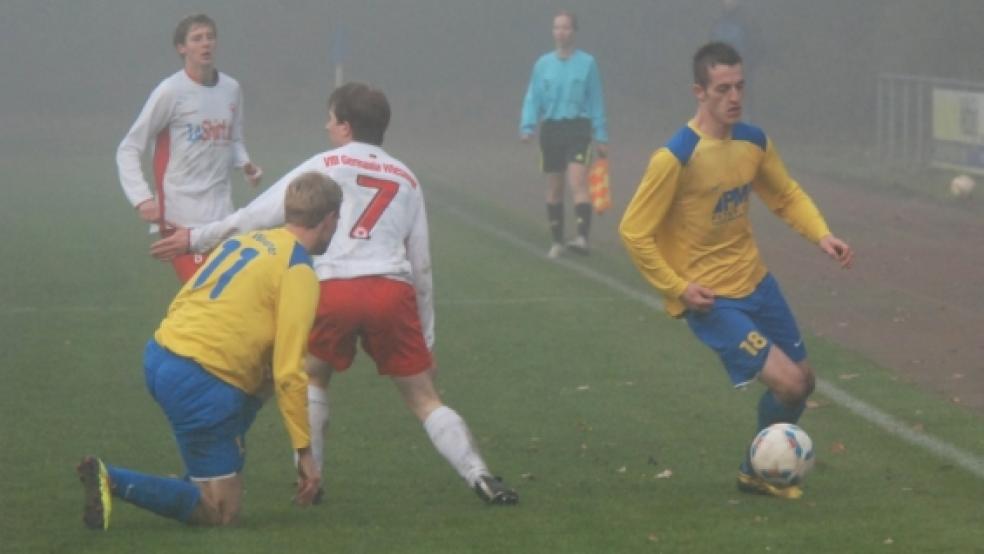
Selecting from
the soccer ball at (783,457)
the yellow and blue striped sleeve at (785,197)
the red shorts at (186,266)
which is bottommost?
the soccer ball at (783,457)

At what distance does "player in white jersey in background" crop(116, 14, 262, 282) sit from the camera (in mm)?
10156

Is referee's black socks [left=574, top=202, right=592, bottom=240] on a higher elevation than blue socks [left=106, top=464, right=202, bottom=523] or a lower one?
lower

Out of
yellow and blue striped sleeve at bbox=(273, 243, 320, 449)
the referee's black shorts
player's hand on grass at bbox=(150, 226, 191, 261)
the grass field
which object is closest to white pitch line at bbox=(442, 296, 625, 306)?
the grass field

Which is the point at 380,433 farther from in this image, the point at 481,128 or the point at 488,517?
the point at 481,128

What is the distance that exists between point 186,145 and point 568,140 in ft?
23.7

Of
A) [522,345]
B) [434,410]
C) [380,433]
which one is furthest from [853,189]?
[434,410]

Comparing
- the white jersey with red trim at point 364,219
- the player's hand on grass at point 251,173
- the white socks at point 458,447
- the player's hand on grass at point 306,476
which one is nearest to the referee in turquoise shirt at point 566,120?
the player's hand on grass at point 251,173

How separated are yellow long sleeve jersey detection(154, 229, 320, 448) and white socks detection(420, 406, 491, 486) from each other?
0.84m

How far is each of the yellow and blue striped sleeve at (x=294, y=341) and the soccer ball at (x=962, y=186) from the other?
53.3ft

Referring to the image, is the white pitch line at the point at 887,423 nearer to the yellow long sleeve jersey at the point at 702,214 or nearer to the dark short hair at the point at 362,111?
the yellow long sleeve jersey at the point at 702,214

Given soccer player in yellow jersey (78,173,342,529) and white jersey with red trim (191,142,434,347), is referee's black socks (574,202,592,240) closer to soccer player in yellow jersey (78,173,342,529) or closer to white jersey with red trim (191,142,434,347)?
white jersey with red trim (191,142,434,347)

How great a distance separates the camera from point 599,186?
59.6 feet

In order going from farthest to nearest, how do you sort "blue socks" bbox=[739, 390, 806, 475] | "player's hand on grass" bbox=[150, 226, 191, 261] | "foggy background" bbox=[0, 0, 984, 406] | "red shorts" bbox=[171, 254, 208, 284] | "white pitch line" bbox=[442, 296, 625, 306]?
"foggy background" bbox=[0, 0, 984, 406] → "white pitch line" bbox=[442, 296, 625, 306] → "red shorts" bbox=[171, 254, 208, 284] → "blue socks" bbox=[739, 390, 806, 475] → "player's hand on grass" bbox=[150, 226, 191, 261]

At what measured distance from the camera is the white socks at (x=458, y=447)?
24.7ft
